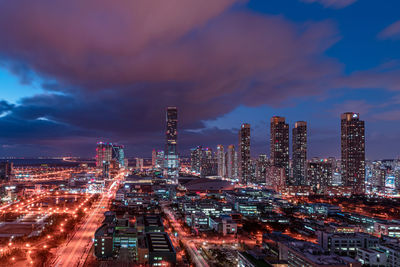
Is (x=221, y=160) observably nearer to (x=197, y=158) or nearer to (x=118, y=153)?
(x=197, y=158)

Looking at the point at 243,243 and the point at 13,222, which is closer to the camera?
the point at 243,243

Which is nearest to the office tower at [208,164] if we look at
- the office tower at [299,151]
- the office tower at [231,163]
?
the office tower at [231,163]

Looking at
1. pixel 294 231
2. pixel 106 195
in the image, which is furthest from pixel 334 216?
pixel 106 195

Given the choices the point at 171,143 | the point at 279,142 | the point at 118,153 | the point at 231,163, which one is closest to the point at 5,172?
the point at 171,143

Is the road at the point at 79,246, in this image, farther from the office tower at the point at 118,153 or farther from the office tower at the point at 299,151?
the office tower at the point at 118,153

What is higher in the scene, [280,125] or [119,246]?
[280,125]

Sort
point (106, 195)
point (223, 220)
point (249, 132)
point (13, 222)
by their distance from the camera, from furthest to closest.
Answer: point (249, 132) < point (106, 195) < point (13, 222) < point (223, 220)

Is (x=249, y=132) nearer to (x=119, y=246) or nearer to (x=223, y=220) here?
(x=223, y=220)
